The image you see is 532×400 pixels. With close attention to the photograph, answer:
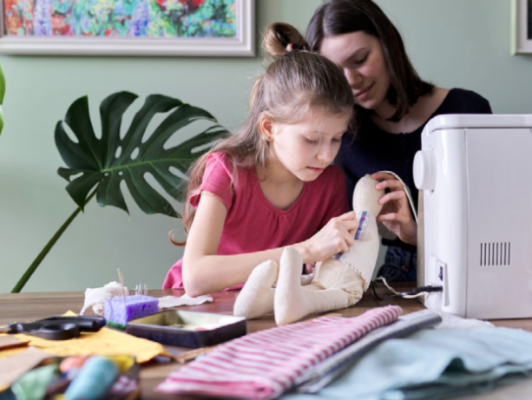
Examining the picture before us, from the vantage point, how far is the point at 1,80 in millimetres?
1495

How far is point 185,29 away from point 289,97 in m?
0.76

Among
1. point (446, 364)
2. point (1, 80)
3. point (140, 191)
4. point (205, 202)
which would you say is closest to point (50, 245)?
point (140, 191)

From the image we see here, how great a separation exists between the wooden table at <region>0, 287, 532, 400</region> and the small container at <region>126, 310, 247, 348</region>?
0.02 meters

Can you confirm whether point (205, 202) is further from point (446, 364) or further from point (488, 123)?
point (446, 364)

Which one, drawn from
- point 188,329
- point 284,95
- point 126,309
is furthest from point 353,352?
point 284,95

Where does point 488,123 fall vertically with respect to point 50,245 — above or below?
above

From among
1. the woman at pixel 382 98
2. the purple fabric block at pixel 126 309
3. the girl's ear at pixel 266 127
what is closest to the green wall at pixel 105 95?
the woman at pixel 382 98

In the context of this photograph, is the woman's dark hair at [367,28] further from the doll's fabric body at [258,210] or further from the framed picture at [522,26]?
the framed picture at [522,26]

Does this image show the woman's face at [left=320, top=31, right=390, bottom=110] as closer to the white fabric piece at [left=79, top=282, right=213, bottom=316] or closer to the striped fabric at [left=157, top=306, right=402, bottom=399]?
the white fabric piece at [left=79, top=282, right=213, bottom=316]

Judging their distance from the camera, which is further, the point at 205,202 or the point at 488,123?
the point at 205,202

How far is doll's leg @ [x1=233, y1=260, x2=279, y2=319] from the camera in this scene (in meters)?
0.84

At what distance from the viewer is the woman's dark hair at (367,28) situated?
1424 mm

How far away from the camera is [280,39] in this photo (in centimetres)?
138

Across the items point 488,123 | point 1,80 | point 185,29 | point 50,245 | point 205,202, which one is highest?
point 185,29
